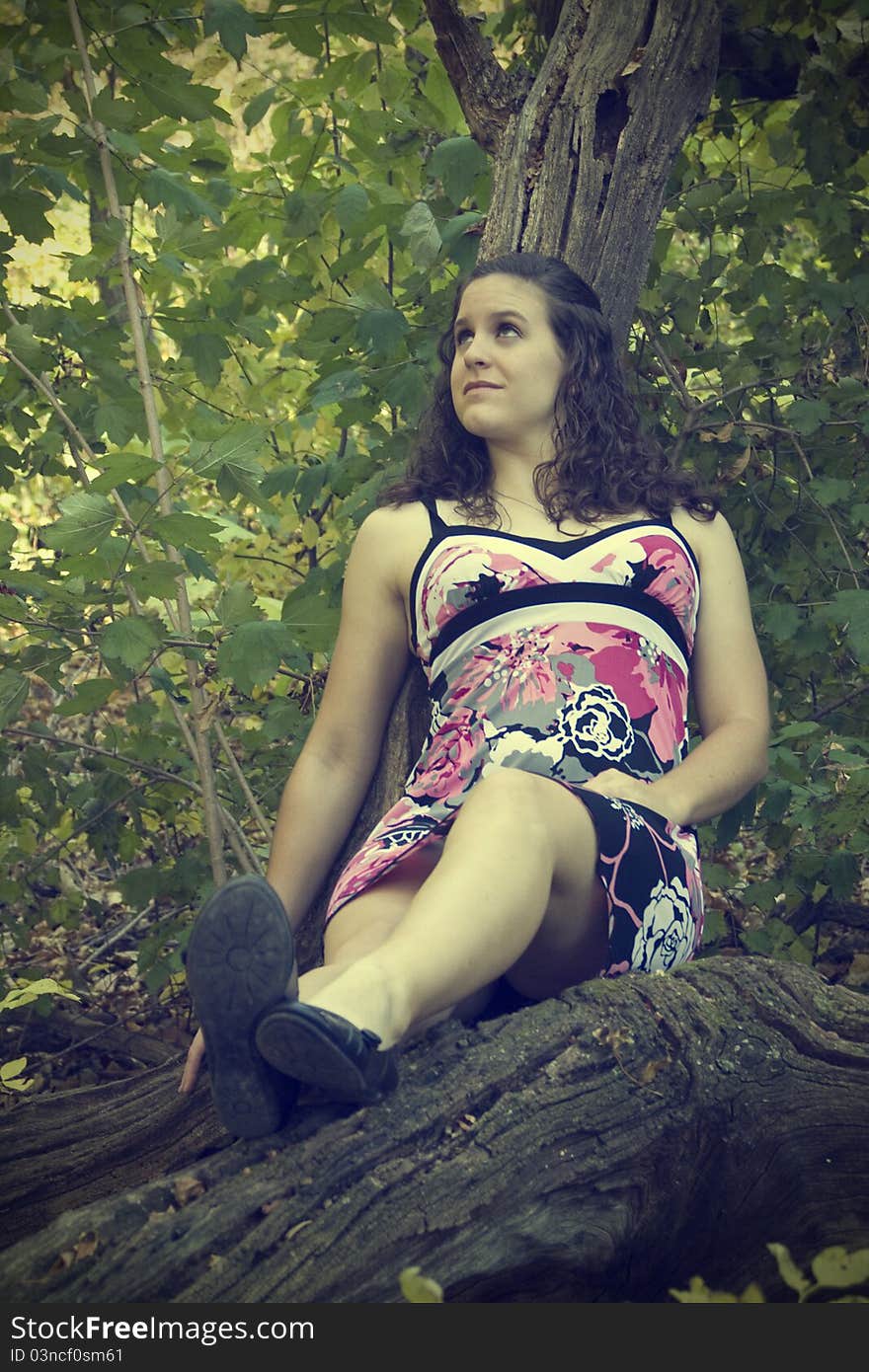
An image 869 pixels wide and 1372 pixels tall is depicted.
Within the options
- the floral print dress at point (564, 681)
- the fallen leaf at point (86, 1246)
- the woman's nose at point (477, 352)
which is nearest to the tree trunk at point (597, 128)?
the woman's nose at point (477, 352)

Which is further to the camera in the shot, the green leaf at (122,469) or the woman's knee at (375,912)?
the green leaf at (122,469)

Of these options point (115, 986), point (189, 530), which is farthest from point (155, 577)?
point (115, 986)

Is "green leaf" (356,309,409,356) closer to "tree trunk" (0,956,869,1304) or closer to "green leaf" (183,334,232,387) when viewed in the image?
"green leaf" (183,334,232,387)

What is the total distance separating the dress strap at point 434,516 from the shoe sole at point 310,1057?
1.33 m

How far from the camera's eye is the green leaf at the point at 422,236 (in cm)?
299

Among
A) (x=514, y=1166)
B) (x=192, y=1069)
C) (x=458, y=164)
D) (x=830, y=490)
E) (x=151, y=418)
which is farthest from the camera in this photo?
(x=830, y=490)

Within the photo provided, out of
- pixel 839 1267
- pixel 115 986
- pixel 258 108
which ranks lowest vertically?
pixel 115 986

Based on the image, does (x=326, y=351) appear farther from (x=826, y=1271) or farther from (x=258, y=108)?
(x=826, y=1271)

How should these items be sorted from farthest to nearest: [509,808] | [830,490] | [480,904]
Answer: [830,490] → [509,808] → [480,904]

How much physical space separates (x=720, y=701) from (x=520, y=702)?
0.48 meters

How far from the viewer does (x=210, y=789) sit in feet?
9.95

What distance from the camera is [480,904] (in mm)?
1938

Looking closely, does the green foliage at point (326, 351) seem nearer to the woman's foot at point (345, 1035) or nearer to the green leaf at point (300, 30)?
the green leaf at point (300, 30)

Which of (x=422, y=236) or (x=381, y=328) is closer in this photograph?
(x=422, y=236)
